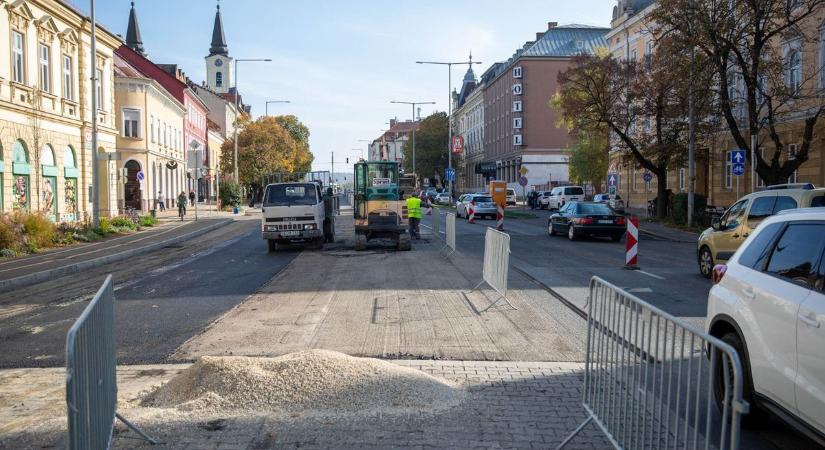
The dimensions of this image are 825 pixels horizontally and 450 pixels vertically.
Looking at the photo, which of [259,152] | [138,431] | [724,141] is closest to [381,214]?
[138,431]

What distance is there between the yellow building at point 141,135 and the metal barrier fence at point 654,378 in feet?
148

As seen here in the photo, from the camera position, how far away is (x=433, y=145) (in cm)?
9694

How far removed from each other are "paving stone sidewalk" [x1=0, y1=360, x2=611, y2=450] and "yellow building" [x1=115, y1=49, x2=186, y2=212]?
43268 mm

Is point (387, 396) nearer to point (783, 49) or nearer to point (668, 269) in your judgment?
point (668, 269)

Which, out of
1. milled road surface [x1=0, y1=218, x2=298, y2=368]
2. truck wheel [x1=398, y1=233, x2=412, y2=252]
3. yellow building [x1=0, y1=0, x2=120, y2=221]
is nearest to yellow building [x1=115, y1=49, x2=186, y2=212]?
yellow building [x1=0, y1=0, x2=120, y2=221]

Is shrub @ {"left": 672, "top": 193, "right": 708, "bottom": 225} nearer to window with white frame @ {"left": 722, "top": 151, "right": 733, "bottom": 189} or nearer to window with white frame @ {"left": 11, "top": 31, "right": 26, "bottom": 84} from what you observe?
window with white frame @ {"left": 722, "top": 151, "right": 733, "bottom": 189}

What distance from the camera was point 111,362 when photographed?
4.68m

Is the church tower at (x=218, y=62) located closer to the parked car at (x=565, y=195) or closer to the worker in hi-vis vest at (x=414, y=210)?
the parked car at (x=565, y=195)

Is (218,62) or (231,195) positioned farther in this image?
(218,62)

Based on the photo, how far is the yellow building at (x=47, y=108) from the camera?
88.1 ft

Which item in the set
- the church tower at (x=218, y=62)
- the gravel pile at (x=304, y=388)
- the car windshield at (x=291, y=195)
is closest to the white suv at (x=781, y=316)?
the gravel pile at (x=304, y=388)

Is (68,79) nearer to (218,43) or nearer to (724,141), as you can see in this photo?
(724,141)

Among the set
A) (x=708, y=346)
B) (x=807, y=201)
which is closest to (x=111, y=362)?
(x=708, y=346)

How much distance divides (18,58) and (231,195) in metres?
30.1
